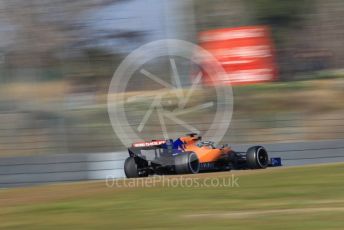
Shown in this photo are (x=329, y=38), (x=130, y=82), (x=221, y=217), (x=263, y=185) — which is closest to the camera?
(x=221, y=217)

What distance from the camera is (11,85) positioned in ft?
53.1

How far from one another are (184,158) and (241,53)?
750 cm

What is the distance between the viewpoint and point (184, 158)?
1139cm

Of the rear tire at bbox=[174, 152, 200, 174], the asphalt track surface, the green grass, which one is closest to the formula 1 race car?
the rear tire at bbox=[174, 152, 200, 174]

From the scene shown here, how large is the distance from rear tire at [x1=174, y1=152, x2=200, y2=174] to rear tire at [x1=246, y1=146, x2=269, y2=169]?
3.36 ft

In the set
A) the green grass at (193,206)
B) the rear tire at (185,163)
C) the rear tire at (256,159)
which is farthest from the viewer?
the rear tire at (256,159)

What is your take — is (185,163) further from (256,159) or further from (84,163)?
(84,163)

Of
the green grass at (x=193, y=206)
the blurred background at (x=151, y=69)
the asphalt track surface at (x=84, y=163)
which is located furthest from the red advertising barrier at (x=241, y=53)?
the green grass at (x=193, y=206)

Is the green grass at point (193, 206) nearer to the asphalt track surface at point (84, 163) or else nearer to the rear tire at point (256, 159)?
the rear tire at point (256, 159)

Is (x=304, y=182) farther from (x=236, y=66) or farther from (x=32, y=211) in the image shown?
(x=236, y=66)

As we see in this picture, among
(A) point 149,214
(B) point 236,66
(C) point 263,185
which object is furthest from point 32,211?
(B) point 236,66

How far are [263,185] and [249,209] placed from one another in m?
1.42

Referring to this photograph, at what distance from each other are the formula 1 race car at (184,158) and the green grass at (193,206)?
2.29 metres

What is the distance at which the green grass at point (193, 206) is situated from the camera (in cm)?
645
